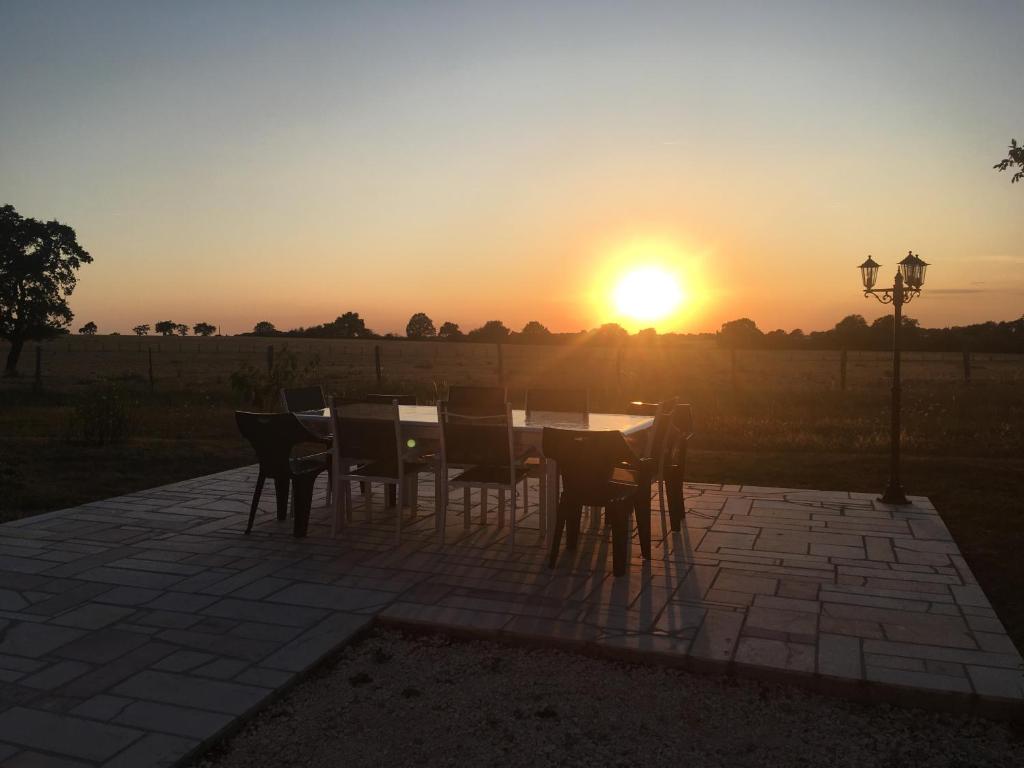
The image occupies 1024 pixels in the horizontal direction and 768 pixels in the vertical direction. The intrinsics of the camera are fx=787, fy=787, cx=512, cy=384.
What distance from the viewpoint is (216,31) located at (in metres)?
8.21

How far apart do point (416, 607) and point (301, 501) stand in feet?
5.16

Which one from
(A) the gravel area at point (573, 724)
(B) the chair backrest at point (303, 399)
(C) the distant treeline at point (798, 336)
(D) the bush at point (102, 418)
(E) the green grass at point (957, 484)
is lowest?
(E) the green grass at point (957, 484)

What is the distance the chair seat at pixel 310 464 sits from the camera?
5.10 metres

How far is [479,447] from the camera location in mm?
4703

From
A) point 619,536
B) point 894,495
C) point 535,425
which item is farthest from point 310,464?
point 894,495

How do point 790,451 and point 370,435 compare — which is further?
point 790,451

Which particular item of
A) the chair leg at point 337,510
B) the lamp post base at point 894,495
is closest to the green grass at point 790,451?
the lamp post base at point 894,495

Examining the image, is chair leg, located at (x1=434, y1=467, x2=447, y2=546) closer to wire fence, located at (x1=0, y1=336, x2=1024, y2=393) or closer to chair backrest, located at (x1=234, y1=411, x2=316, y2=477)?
chair backrest, located at (x1=234, y1=411, x2=316, y2=477)

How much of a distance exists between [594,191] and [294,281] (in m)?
8.74

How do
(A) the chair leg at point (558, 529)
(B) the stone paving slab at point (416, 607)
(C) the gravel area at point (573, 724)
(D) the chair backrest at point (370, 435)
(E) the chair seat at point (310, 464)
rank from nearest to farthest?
(C) the gravel area at point (573, 724)
(B) the stone paving slab at point (416, 607)
(A) the chair leg at point (558, 529)
(D) the chair backrest at point (370, 435)
(E) the chair seat at point (310, 464)

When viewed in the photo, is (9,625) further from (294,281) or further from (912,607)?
(294,281)

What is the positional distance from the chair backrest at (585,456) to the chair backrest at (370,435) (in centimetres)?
97

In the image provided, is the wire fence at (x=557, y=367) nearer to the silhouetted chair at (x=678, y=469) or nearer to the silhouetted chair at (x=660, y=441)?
the silhouetted chair at (x=678, y=469)

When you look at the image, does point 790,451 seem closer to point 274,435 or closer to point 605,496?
point 605,496
